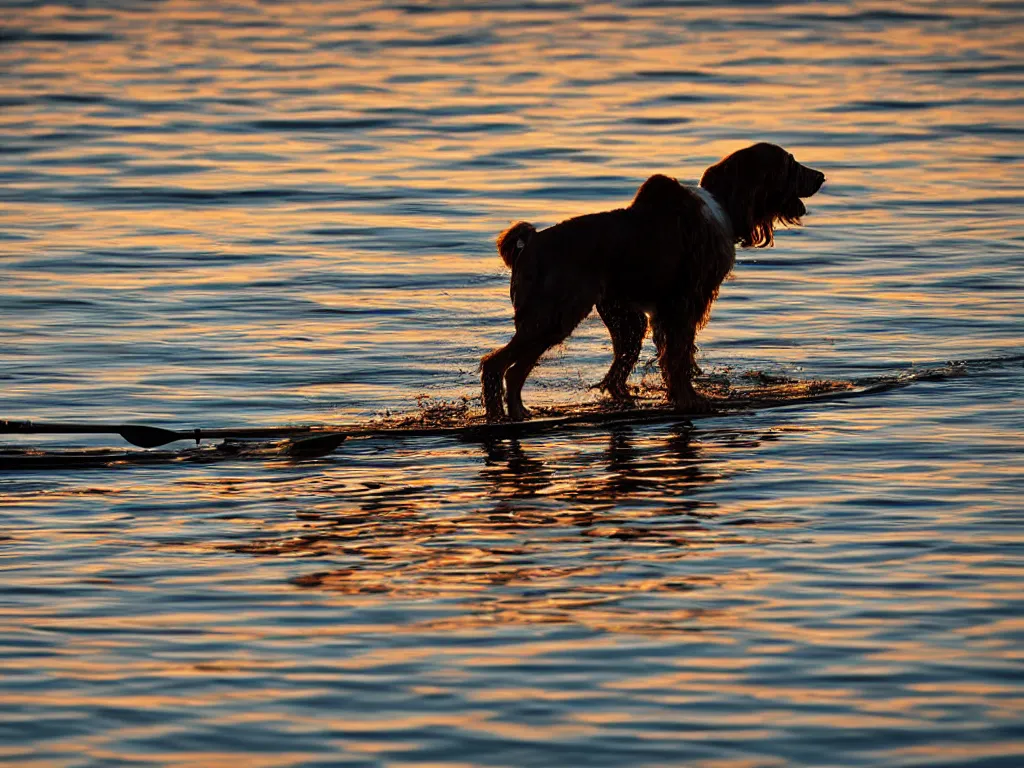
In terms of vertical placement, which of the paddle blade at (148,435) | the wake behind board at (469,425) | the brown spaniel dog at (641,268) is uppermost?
the brown spaniel dog at (641,268)

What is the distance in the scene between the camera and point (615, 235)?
40.9 feet

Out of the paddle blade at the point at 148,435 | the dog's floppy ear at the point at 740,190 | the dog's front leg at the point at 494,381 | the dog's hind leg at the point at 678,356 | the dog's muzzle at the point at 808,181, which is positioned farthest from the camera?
the dog's muzzle at the point at 808,181

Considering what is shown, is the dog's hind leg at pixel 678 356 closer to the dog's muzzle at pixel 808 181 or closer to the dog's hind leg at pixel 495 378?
the dog's hind leg at pixel 495 378

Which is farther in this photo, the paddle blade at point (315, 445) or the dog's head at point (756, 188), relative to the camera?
the dog's head at point (756, 188)

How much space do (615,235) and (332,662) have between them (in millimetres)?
4810

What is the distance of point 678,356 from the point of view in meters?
12.9

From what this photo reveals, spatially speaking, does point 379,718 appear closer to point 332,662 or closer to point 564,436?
point 332,662

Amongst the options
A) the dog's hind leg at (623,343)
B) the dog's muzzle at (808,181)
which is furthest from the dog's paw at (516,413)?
the dog's muzzle at (808,181)

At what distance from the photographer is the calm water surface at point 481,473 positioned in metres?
7.74

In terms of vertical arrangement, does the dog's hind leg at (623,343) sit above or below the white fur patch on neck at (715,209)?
below

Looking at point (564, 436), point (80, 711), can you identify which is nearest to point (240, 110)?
point (564, 436)

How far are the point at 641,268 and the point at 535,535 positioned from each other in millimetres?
2943

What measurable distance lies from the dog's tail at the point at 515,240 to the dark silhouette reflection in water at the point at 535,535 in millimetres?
1084

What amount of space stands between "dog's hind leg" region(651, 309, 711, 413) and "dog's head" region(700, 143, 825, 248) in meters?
0.77
